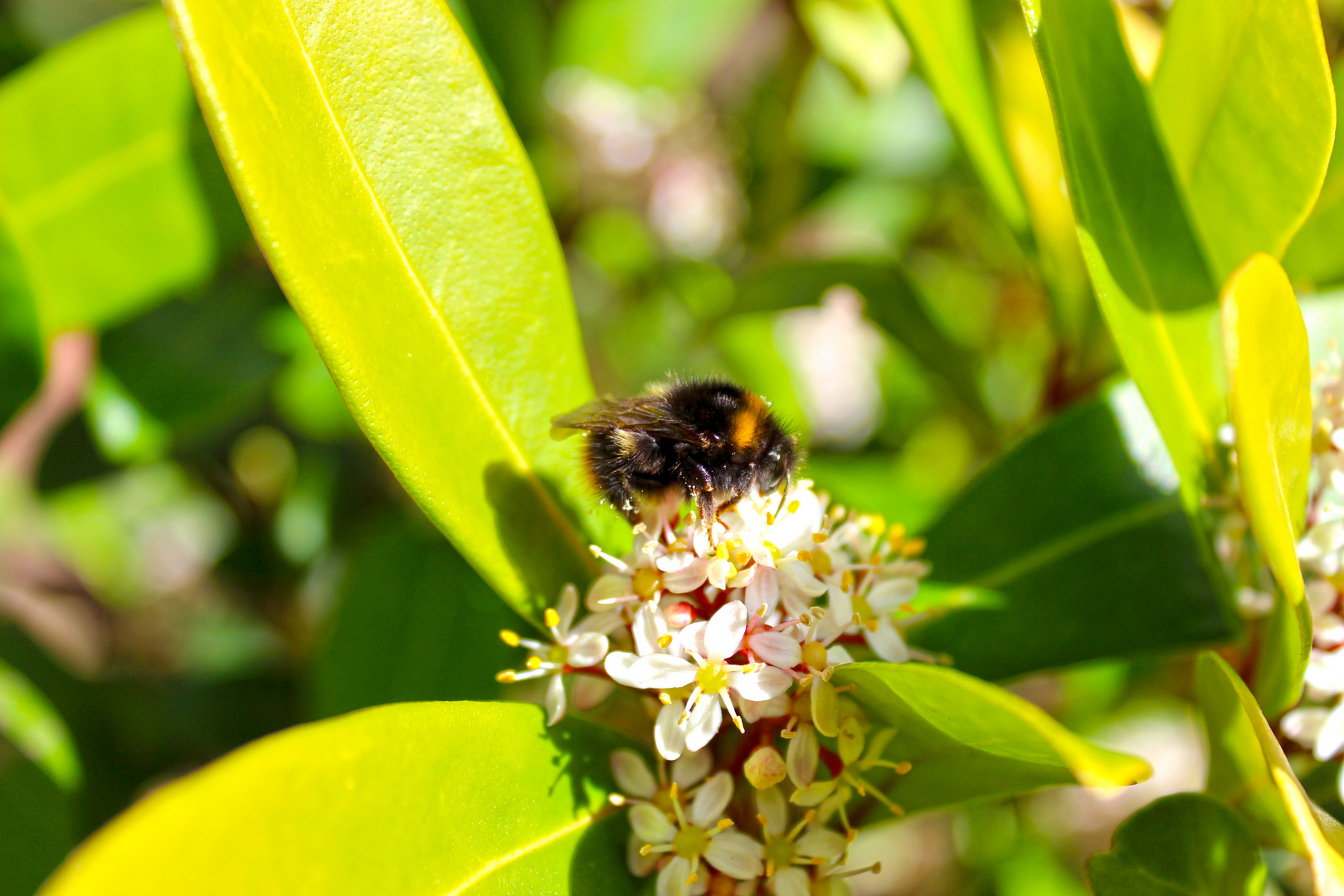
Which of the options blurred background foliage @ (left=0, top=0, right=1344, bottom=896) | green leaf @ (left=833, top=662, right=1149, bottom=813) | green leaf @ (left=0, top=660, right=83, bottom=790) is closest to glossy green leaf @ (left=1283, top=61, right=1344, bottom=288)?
blurred background foliage @ (left=0, top=0, right=1344, bottom=896)

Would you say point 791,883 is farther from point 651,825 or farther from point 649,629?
point 649,629

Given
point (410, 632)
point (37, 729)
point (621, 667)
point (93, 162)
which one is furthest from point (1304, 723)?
point (37, 729)

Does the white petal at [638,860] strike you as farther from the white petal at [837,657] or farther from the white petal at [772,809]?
the white petal at [837,657]

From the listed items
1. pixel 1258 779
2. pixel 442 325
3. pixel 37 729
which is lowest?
pixel 37 729

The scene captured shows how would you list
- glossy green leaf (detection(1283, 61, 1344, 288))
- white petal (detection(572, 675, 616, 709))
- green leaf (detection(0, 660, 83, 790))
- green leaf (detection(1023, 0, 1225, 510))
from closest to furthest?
green leaf (detection(1023, 0, 1225, 510)) → white petal (detection(572, 675, 616, 709)) → glossy green leaf (detection(1283, 61, 1344, 288)) → green leaf (detection(0, 660, 83, 790))

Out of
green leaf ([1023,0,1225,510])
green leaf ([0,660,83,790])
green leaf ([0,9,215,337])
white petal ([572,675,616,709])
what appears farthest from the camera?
green leaf ([0,660,83,790])

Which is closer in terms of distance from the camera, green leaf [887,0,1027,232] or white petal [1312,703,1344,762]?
white petal [1312,703,1344,762]

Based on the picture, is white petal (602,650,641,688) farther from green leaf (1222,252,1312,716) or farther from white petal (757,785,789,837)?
green leaf (1222,252,1312,716)
